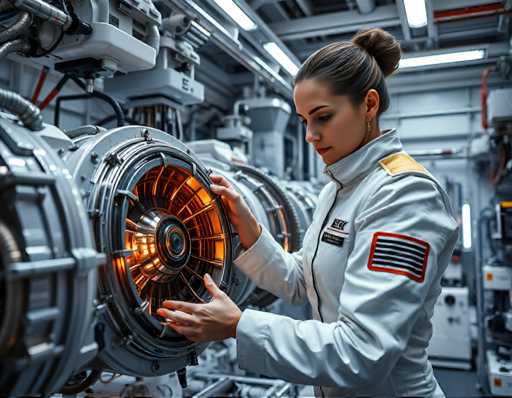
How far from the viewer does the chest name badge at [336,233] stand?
4.12 ft

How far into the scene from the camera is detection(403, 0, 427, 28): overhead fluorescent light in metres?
2.87

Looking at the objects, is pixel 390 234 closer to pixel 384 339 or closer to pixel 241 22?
pixel 384 339

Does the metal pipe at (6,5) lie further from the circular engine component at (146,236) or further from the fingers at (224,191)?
the fingers at (224,191)

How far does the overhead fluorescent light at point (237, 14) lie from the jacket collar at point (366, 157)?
1.56 meters

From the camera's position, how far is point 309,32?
3.84 metres

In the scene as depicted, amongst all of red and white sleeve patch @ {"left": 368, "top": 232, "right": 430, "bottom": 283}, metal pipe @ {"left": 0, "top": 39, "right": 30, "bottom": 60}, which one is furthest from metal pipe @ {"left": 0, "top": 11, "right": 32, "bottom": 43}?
red and white sleeve patch @ {"left": 368, "top": 232, "right": 430, "bottom": 283}

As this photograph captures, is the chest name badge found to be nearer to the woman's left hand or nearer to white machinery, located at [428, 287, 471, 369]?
the woman's left hand

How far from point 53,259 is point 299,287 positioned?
92 centimetres

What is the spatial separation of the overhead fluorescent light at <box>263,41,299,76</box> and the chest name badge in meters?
2.27

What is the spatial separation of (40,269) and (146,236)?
1.89ft

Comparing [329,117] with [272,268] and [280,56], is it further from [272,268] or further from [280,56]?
[280,56]

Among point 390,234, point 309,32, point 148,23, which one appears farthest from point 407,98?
Answer: point 390,234

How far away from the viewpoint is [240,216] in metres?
1.56

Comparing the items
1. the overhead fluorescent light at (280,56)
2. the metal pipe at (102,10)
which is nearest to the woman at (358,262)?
the metal pipe at (102,10)
